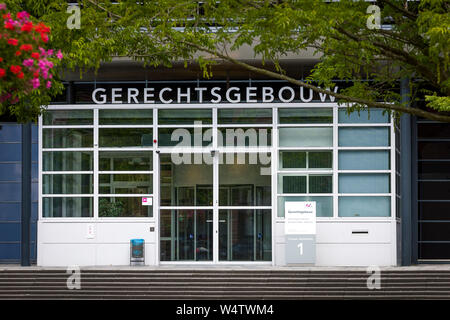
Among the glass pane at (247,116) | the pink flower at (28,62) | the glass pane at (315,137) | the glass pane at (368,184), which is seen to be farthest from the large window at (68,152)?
the pink flower at (28,62)

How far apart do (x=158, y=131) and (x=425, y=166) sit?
21.6ft

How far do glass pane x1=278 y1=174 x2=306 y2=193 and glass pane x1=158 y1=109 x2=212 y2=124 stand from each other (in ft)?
7.10

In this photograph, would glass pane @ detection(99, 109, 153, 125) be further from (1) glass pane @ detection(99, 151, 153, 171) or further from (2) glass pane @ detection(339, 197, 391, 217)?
(2) glass pane @ detection(339, 197, 391, 217)

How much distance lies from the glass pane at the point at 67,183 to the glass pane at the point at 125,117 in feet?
4.52

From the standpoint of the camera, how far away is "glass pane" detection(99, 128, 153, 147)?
1859cm

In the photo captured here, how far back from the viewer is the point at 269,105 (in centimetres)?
1831

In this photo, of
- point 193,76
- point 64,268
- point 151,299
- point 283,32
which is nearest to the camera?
point 283,32

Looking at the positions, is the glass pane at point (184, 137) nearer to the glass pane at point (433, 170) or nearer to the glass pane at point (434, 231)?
the glass pane at point (433, 170)

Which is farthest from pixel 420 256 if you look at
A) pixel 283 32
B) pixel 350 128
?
pixel 283 32

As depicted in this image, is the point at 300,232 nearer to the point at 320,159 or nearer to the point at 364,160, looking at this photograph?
the point at 320,159

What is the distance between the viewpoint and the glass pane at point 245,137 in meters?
18.5

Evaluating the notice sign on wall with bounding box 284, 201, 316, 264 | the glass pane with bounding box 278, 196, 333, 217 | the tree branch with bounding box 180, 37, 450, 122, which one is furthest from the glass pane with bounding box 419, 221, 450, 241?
the tree branch with bounding box 180, 37, 450, 122

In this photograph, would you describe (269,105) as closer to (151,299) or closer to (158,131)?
(158,131)

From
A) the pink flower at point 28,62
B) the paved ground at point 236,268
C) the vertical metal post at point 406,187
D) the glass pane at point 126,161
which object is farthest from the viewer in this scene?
the glass pane at point 126,161
